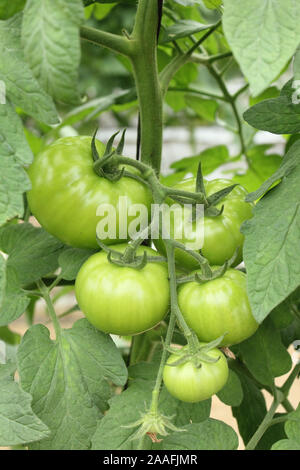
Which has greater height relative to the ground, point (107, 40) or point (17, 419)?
point (107, 40)

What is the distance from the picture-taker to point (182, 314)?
0.43 metres

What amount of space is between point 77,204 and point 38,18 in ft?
0.53

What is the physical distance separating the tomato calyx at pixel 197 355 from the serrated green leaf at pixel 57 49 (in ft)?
0.60

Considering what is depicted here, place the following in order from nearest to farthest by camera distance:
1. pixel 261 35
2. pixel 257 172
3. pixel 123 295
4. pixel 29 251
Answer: pixel 261 35 → pixel 123 295 → pixel 29 251 → pixel 257 172

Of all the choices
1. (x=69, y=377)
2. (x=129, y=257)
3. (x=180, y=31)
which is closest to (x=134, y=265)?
(x=129, y=257)

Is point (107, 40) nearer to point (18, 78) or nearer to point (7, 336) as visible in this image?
point (18, 78)

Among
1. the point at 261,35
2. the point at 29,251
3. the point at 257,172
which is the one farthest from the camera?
the point at 257,172

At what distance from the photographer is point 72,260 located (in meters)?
0.50

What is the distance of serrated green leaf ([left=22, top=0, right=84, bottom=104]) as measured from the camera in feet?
1.04

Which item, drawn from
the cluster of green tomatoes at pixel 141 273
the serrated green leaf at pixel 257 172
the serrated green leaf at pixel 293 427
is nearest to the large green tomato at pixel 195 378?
the cluster of green tomatoes at pixel 141 273

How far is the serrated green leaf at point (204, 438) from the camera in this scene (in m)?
0.45

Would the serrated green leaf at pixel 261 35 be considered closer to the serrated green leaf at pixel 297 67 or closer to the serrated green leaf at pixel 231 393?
the serrated green leaf at pixel 297 67

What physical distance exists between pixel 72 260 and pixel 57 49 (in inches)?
8.6
